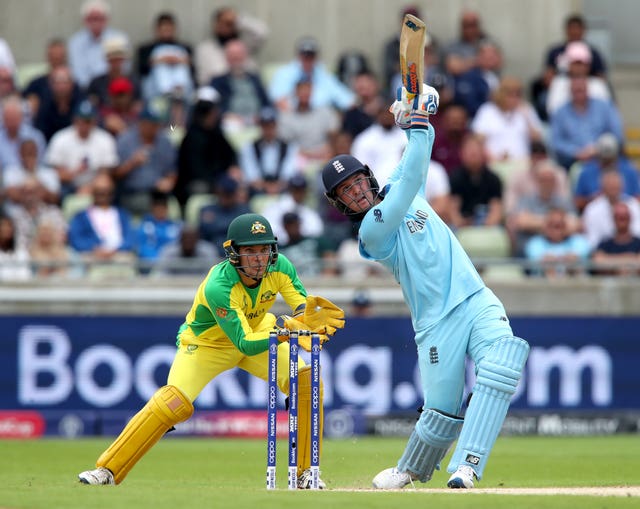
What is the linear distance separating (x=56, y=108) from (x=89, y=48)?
1.09 metres

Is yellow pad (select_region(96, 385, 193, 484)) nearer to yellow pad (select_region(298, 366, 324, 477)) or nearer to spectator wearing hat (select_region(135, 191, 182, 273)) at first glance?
yellow pad (select_region(298, 366, 324, 477))

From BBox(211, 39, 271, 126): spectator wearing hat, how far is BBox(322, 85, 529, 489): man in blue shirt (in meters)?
8.43

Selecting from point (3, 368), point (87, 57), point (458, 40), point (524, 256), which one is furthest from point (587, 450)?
point (87, 57)

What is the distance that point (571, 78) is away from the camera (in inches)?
633

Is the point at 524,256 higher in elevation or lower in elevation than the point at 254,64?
lower

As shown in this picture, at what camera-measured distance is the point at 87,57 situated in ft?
54.4

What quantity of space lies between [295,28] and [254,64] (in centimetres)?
81

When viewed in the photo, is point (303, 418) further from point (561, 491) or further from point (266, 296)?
point (561, 491)

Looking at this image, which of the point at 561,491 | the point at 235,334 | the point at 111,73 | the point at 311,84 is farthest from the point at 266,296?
the point at 111,73

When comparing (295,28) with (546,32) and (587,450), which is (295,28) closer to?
(546,32)

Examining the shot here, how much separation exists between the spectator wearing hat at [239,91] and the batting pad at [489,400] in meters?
9.11

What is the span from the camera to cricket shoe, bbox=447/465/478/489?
7582 millimetres

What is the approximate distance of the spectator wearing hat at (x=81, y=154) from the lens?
1516 centimetres

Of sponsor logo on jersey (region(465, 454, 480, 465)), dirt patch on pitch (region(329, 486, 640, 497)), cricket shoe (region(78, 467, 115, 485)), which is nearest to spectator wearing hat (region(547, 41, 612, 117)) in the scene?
dirt patch on pitch (region(329, 486, 640, 497))
